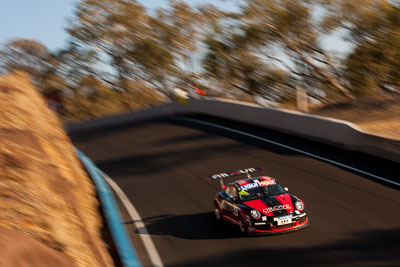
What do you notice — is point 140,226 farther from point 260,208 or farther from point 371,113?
point 371,113

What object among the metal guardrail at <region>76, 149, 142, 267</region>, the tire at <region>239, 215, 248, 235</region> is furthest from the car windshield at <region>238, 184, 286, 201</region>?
the metal guardrail at <region>76, 149, 142, 267</region>

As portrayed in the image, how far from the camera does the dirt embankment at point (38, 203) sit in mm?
8461

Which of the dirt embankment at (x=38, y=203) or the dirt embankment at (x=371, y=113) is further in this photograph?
the dirt embankment at (x=371, y=113)

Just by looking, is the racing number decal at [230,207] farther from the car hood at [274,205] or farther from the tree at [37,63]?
the tree at [37,63]

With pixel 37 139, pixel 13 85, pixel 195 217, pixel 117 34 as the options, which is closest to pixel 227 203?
pixel 195 217

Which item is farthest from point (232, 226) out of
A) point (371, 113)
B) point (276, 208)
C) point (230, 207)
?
point (371, 113)

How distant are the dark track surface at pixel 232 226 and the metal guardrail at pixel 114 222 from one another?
0.65 meters

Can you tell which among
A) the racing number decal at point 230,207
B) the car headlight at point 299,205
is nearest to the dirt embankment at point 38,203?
the racing number decal at point 230,207

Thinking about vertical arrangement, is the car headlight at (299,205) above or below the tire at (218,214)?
above

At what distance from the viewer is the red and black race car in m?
13.3

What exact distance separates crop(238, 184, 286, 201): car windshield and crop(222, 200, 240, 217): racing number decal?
0.33m

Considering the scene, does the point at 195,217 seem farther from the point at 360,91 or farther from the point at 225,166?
the point at 360,91

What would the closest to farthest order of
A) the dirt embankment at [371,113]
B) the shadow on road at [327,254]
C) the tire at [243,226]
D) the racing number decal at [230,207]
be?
the shadow on road at [327,254] → the tire at [243,226] → the racing number decal at [230,207] → the dirt embankment at [371,113]

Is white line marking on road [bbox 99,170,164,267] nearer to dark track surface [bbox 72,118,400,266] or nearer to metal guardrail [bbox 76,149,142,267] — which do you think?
dark track surface [bbox 72,118,400,266]
